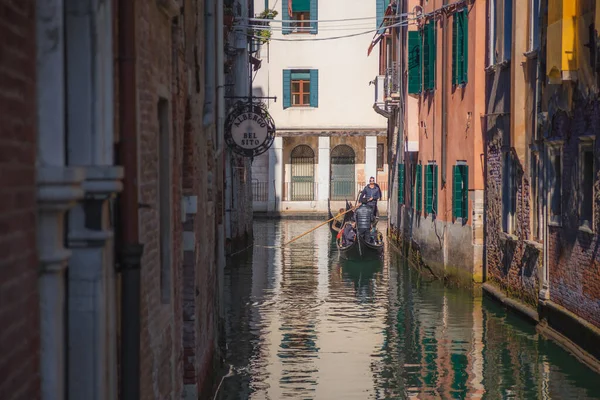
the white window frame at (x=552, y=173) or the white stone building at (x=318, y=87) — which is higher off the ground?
the white stone building at (x=318, y=87)

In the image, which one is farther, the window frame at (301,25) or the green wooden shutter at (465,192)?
the window frame at (301,25)

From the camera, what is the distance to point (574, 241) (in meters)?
14.2

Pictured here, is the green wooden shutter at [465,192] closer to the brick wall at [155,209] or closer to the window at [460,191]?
the window at [460,191]

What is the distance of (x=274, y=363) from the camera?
1352 cm

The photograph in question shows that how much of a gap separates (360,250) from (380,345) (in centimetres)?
1304

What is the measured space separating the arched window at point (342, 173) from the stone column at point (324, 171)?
38.4 inches

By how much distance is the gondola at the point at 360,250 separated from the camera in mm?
27938

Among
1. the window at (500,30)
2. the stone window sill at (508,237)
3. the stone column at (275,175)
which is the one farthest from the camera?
the stone column at (275,175)

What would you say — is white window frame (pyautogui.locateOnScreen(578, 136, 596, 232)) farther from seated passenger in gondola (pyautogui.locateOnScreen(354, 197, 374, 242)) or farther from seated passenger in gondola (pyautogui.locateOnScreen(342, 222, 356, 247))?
seated passenger in gondola (pyautogui.locateOnScreen(354, 197, 374, 242))

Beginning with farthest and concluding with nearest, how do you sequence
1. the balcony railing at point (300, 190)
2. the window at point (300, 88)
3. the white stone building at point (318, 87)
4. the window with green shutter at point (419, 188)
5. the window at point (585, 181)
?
the balcony railing at point (300, 190) < the window at point (300, 88) < the white stone building at point (318, 87) < the window with green shutter at point (419, 188) < the window at point (585, 181)

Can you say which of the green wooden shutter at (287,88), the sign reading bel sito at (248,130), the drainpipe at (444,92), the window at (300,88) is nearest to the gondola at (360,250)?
the drainpipe at (444,92)

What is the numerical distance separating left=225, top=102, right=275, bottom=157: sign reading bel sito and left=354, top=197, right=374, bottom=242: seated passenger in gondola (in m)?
9.66

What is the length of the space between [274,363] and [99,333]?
351 inches

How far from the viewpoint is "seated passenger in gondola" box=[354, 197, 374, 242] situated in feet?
93.4
